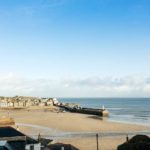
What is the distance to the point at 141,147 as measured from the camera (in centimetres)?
2211

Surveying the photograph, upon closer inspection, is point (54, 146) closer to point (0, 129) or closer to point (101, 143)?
point (0, 129)

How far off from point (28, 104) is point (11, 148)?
128 m

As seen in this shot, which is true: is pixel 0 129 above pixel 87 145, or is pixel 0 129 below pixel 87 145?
above

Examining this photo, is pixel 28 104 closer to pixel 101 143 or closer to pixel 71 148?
pixel 101 143

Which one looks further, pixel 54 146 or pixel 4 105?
pixel 4 105

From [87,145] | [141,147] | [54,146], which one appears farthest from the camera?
[87,145]

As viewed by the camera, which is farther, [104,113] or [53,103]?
[53,103]

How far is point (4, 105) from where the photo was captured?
13512cm

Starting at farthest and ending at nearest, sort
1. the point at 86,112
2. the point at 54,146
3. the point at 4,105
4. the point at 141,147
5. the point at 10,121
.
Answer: the point at 4,105 < the point at 86,112 < the point at 10,121 < the point at 54,146 < the point at 141,147

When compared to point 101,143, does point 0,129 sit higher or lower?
higher

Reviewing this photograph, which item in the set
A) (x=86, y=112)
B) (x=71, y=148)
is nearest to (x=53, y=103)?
(x=86, y=112)

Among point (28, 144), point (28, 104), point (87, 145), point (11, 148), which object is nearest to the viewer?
point (11, 148)

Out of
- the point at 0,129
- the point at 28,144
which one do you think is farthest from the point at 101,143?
the point at 28,144

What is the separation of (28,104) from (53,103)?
21.8 meters
